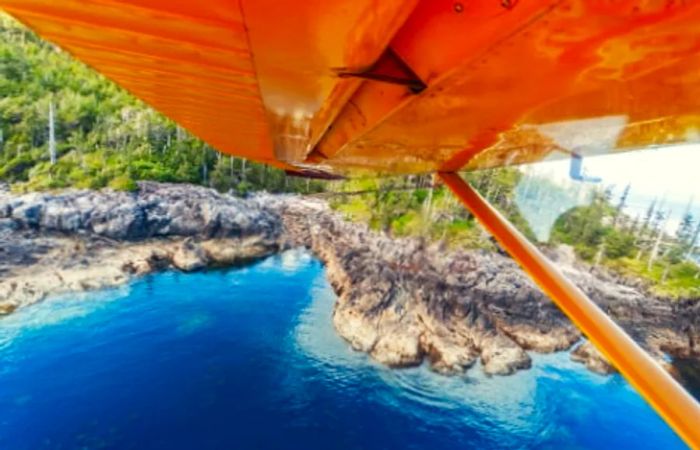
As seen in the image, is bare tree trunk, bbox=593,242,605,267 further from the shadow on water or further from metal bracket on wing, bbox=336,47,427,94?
metal bracket on wing, bbox=336,47,427,94

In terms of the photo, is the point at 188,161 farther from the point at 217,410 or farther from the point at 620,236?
the point at 620,236

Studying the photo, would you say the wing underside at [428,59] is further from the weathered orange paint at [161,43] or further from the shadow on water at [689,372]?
the shadow on water at [689,372]

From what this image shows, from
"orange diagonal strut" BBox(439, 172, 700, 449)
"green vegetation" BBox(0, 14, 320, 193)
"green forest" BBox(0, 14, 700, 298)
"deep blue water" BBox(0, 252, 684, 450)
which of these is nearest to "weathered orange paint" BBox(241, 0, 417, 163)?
"orange diagonal strut" BBox(439, 172, 700, 449)

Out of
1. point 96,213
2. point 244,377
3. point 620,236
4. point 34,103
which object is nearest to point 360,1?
point 244,377

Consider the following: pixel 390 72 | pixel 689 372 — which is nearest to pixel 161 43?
pixel 390 72

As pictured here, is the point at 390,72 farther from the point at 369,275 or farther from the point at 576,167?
the point at 369,275

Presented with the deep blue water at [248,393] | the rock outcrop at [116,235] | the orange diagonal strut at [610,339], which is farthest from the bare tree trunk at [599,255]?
the orange diagonal strut at [610,339]
